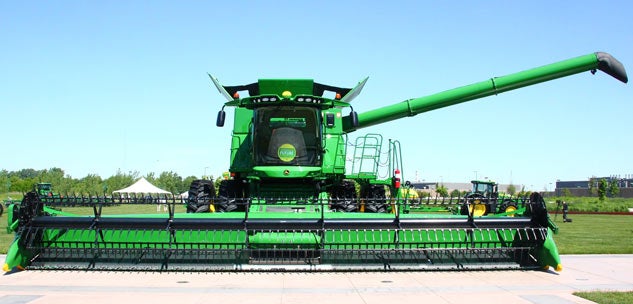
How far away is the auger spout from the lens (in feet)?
51.3

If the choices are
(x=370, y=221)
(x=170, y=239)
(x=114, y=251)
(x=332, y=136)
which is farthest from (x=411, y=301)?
(x=332, y=136)

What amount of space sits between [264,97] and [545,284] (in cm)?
636

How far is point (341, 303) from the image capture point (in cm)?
734

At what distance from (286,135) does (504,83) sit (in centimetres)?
671

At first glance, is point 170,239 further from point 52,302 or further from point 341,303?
point 341,303

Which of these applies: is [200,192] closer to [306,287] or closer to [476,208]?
[306,287]

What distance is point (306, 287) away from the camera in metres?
8.39

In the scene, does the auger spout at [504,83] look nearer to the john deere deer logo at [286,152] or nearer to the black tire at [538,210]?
the john deere deer logo at [286,152]

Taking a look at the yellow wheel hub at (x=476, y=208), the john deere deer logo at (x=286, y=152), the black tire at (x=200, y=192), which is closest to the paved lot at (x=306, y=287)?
the yellow wheel hub at (x=476, y=208)

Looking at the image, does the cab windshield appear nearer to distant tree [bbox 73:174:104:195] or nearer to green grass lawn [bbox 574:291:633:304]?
green grass lawn [bbox 574:291:633:304]

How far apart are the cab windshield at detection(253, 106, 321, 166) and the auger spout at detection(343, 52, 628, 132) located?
10.2ft

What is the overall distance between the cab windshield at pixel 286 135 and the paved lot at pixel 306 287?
3.63 m

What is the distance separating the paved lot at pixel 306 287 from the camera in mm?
7559

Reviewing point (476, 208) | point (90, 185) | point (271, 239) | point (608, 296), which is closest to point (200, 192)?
point (271, 239)
